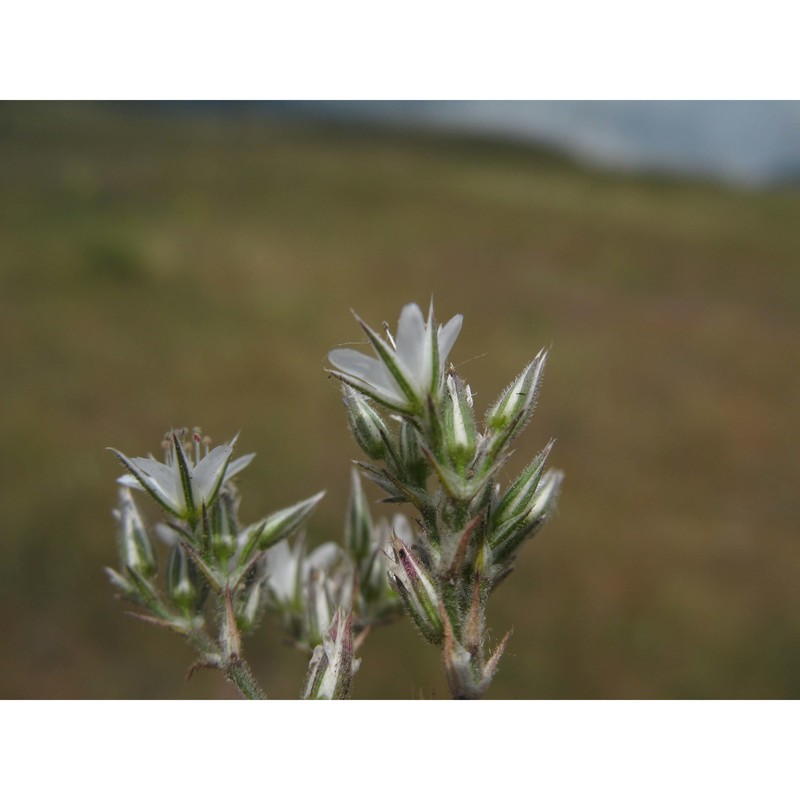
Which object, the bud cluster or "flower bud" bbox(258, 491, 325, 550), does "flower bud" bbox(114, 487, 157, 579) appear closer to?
"flower bud" bbox(258, 491, 325, 550)

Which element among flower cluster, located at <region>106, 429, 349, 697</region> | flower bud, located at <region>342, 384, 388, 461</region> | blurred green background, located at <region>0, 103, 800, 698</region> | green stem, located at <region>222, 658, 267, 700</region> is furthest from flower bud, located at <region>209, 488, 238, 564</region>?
blurred green background, located at <region>0, 103, 800, 698</region>

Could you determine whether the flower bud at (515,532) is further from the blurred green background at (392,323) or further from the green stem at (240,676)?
Answer: the green stem at (240,676)

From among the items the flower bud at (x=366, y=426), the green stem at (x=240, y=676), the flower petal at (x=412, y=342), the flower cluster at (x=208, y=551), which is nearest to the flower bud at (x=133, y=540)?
the flower cluster at (x=208, y=551)

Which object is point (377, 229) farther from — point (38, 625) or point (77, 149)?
point (38, 625)

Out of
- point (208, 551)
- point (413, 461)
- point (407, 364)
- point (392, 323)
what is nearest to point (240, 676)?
point (208, 551)

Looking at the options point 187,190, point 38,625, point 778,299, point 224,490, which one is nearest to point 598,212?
point 778,299

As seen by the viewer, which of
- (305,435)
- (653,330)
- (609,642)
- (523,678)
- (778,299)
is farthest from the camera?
(778,299)
